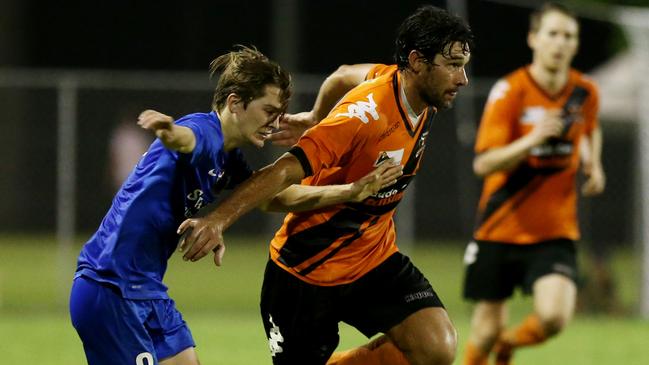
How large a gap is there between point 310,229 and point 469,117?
335 inches

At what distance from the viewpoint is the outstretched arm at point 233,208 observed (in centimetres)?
485

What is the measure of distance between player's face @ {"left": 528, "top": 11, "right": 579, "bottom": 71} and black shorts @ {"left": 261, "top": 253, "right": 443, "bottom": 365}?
2671 mm

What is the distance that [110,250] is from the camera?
16.9ft

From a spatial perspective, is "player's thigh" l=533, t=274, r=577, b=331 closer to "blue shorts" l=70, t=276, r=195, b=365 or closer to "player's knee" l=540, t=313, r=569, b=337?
"player's knee" l=540, t=313, r=569, b=337

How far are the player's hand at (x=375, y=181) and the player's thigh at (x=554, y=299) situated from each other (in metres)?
2.59

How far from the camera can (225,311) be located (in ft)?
41.4

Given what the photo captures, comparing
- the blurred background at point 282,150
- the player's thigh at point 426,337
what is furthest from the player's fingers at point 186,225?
the blurred background at point 282,150

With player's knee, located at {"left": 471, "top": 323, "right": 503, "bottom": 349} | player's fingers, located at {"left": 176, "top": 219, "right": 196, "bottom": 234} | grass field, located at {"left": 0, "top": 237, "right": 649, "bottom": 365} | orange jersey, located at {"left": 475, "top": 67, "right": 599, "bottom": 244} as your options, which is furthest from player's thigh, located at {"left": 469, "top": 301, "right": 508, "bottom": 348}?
player's fingers, located at {"left": 176, "top": 219, "right": 196, "bottom": 234}

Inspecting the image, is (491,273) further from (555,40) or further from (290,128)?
(290,128)

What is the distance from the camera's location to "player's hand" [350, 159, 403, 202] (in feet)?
17.6

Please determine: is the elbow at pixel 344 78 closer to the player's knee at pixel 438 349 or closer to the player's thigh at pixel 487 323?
the player's knee at pixel 438 349

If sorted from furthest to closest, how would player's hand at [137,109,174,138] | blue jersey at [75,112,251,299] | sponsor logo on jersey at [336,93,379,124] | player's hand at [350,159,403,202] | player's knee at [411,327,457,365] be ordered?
1. player's knee at [411,327,457,365]
2. sponsor logo on jersey at [336,93,379,124]
3. player's hand at [350,159,403,202]
4. blue jersey at [75,112,251,299]
5. player's hand at [137,109,174,138]

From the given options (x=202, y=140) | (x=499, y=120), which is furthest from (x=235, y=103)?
(x=499, y=120)

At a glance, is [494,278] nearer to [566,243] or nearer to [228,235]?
[566,243]
